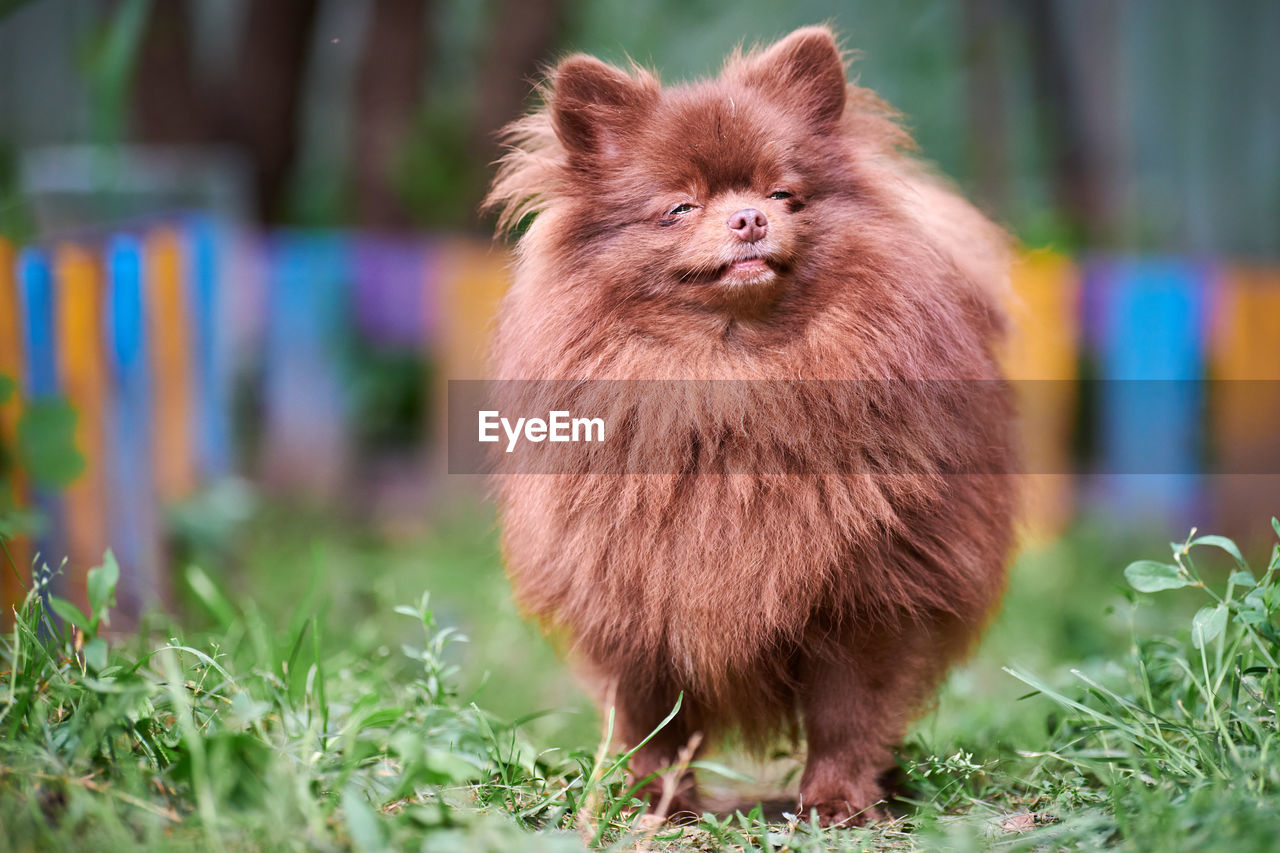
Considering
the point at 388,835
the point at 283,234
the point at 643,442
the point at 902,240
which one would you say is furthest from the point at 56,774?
the point at 283,234

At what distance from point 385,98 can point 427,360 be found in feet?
7.56

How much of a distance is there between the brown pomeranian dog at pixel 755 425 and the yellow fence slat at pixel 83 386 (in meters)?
1.82

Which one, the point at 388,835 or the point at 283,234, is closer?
the point at 388,835

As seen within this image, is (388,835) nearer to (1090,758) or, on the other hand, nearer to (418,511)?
(1090,758)

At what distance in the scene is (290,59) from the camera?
8711mm

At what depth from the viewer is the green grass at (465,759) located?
1852 millimetres

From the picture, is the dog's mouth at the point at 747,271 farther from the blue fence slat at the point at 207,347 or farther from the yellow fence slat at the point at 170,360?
the blue fence slat at the point at 207,347

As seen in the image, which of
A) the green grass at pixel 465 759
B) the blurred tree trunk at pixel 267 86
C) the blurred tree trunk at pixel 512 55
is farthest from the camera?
the blurred tree trunk at pixel 267 86

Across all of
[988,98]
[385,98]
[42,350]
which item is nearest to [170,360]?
[42,350]

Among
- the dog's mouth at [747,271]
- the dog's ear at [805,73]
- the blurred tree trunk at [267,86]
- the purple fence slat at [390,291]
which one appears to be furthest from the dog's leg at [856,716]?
the blurred tree trunk at [267,86]

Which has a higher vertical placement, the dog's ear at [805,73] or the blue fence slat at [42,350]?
the dog's ear at [805,73]

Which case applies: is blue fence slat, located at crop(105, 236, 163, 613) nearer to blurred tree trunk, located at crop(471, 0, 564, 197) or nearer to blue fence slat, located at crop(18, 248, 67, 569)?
blue fence slat, located at crop(18, 248, 67, 569)

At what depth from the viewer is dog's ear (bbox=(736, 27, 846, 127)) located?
2.63 metres

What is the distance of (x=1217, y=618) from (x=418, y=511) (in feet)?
18.3
